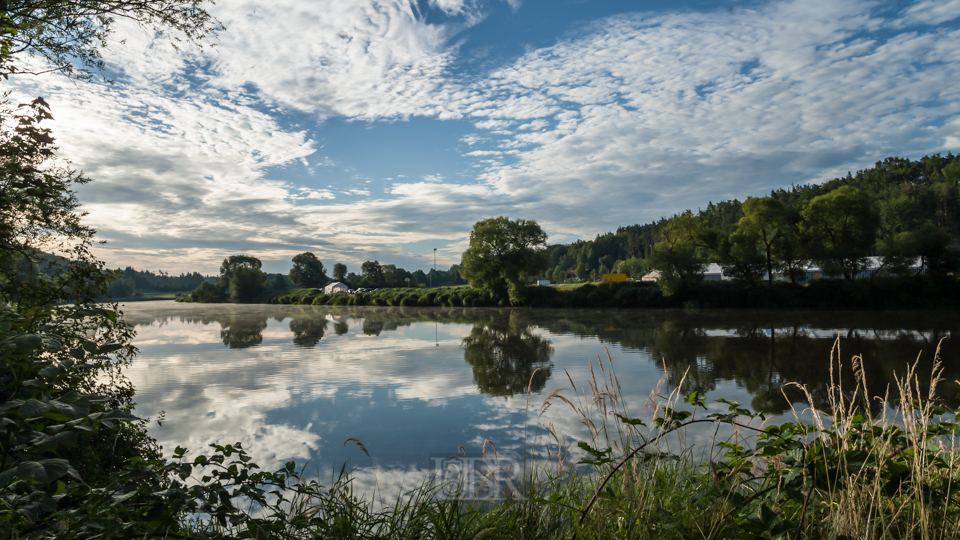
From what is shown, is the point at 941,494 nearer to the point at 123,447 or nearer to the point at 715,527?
the point at 715,527

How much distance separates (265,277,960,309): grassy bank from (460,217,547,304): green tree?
1.94m

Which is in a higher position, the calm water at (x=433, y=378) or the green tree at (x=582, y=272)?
the green tree at (x=582, y=272)

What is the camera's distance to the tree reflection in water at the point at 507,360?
10633mm

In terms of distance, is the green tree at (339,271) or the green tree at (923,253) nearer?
the green tree at (923,253)

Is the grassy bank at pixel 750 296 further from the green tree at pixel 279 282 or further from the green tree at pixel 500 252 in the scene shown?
the green tree at pixel 279 282

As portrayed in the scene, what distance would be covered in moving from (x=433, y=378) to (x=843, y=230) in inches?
1531

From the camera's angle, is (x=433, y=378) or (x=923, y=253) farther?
(x=923, y=253)

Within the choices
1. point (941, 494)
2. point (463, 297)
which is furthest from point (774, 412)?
point (463, 297)

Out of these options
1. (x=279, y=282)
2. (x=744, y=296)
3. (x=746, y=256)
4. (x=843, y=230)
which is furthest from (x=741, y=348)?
(x=279, y=282)

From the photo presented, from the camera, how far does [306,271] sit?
81.4 meters

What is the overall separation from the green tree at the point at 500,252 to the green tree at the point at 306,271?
4318cm

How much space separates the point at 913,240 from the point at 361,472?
42.7 meters

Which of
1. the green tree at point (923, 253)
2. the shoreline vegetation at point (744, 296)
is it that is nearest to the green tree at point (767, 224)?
the shoreline vegetation at point (744, 296)

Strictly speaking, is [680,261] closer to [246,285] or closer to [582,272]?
[246,285]
